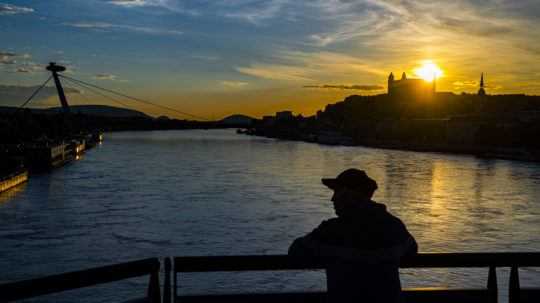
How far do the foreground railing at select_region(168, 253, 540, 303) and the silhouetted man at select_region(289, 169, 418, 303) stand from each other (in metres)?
0.53

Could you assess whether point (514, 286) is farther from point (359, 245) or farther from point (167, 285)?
point (167, 285)

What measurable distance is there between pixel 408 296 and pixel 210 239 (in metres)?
16.2

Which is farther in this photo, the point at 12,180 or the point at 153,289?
the point at 12,180

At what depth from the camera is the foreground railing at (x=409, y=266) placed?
370 centimetres

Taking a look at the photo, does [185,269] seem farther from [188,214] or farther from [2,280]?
[188,214]

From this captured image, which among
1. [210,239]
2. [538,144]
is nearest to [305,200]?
[210,239]

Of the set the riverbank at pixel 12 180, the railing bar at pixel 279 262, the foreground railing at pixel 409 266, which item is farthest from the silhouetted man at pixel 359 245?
the riverbank at pixel 12 180

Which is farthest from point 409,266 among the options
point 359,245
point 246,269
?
point 359,245

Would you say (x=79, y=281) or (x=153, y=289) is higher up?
(x=79, y=281)

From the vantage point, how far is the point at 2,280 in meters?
14.5

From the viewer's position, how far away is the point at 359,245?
9.07 feet

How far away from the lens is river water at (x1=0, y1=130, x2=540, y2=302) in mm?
15094

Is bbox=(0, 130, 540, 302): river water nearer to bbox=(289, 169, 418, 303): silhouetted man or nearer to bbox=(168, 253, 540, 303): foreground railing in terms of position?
bbox=(168, 253, 540, 303): foreground railing

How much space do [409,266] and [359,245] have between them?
1.23 meters
